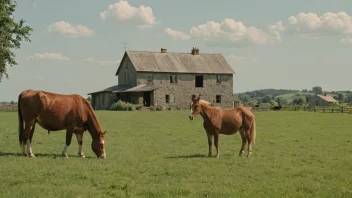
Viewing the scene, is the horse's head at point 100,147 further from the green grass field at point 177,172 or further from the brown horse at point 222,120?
the brown horse at point 222,120

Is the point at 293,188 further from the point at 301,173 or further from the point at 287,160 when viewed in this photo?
the point at 287,160

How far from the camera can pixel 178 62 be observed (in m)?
66.5

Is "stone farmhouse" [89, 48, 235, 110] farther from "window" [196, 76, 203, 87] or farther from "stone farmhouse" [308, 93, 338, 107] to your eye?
"stone farmhouse" [308, 93, 338, 107]

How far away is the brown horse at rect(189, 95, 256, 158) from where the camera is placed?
14.5 metres

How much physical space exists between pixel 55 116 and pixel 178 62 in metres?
53.2

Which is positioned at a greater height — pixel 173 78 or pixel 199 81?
pixel 173 78

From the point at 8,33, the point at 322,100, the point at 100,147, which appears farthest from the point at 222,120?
the point at 322,100

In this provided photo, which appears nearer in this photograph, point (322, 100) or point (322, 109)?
point (322, 109)

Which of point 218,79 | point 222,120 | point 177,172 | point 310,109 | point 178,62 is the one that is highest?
point 178,62

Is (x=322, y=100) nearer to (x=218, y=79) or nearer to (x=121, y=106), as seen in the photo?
(x=218, y=79)

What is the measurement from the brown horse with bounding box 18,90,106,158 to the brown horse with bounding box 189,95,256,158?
354cm

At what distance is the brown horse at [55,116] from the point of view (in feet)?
45.4

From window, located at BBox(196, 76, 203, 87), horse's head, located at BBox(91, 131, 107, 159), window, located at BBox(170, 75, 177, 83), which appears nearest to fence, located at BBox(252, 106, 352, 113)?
window, located at BBox(196, 76, 203, 87)

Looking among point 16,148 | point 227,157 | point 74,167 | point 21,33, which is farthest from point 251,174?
point 21,33
